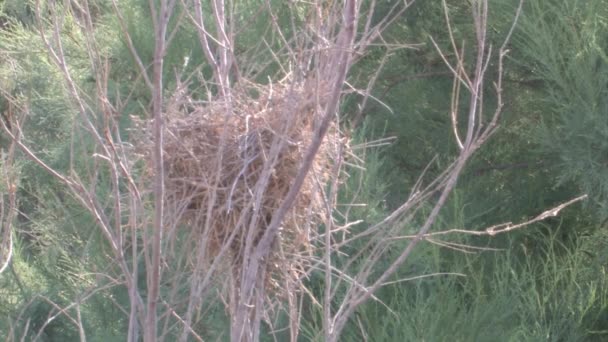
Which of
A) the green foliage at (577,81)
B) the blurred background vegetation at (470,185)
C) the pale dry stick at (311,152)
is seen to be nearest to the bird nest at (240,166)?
the pale dry stick at (311,152)

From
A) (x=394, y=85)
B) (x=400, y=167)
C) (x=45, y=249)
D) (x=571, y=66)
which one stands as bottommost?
(x=45, y=249)

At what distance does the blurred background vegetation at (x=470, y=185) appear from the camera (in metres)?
3.98

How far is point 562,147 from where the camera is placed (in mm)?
4305

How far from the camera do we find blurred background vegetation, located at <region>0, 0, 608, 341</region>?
13.0 feet

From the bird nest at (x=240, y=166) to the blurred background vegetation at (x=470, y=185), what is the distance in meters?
1.49

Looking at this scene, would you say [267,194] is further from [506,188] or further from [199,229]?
[506,188]

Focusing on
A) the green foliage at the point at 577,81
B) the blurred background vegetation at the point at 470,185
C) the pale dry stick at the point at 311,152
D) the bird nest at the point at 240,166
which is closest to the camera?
the pale dry stick at the point at 311,152

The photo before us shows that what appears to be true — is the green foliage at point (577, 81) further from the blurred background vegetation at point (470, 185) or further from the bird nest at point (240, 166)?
the bird nest at point (240, 166)

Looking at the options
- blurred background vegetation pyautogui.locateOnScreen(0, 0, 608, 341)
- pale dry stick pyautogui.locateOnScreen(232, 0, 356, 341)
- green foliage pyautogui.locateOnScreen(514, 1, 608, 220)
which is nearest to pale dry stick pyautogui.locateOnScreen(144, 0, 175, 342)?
pale dry stick pyautogui.locateOnScreen(232, 0, 356, 341)

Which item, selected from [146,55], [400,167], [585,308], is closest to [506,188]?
[400,167]

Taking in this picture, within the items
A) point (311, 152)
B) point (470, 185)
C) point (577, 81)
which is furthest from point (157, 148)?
point (470, 185)

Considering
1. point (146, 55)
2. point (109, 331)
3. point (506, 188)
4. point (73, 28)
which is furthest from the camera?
point (73, 28)

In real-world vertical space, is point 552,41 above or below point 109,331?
above

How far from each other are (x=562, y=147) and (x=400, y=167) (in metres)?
1.12
